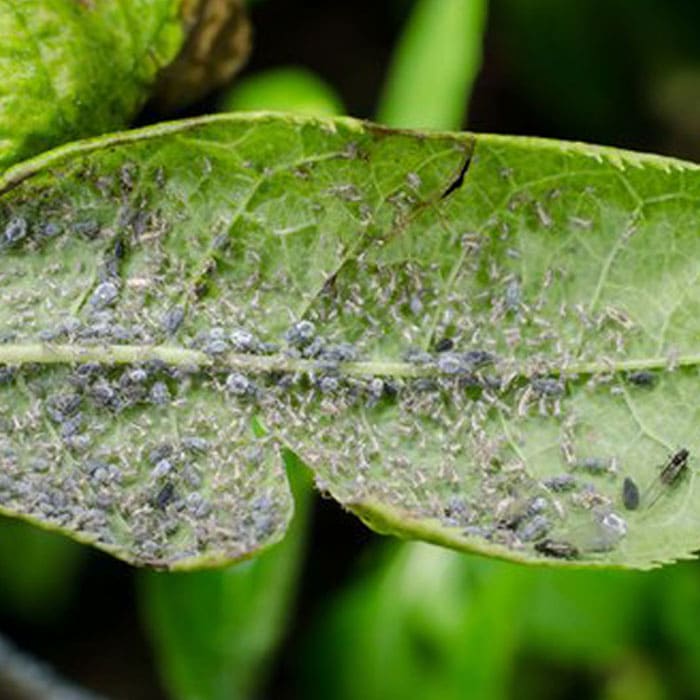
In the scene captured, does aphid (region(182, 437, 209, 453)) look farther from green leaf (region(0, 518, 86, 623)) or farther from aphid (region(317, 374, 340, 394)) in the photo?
green leaf (region(0, 518, 86, 623))

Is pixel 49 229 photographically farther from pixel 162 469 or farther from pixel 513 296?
pixel 513 296

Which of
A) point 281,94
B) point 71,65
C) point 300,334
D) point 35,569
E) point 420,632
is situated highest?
point 71,65

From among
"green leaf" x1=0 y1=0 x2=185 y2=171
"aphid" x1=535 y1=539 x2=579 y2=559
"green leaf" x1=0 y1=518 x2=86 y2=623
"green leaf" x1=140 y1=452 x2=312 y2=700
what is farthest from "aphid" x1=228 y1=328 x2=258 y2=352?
"green leaf" x1=0 y1=518 x2=86 y2=623

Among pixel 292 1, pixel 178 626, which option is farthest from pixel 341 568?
pixel 292 1

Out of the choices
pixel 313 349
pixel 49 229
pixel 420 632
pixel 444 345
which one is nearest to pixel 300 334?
pixel 313 349

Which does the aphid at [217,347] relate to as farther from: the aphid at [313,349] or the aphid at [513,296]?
the aphid at [513,296]

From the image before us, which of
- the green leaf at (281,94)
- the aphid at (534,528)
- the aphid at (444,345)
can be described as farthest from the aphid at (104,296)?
the green leaf at (281,94)
